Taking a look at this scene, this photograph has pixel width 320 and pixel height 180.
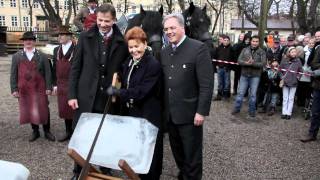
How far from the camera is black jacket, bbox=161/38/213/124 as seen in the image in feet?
11.2

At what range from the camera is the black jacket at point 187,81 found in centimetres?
342

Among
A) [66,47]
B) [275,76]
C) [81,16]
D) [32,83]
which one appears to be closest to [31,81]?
[32,83]

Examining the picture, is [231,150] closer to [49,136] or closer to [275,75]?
[49,136]

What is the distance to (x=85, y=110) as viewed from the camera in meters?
3.82

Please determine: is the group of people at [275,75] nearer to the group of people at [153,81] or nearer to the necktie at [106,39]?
the group of people at [153,81]

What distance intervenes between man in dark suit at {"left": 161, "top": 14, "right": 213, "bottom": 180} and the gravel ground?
3.27 feet

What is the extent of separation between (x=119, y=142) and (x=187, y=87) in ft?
3.46

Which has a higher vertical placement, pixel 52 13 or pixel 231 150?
pixel 52 13

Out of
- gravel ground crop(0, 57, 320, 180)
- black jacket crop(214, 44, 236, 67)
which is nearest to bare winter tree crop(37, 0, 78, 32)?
black jacket crop(214, 44, 236, 67)

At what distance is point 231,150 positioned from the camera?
5656mm

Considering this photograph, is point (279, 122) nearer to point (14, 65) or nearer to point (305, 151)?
point (305, 151)

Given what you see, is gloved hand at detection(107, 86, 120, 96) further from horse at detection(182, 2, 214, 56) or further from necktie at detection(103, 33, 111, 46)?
horse at detection(182, 2, 214, 56)

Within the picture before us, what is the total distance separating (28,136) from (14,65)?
126cm

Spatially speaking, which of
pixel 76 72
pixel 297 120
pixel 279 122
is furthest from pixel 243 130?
pixel 76 72
